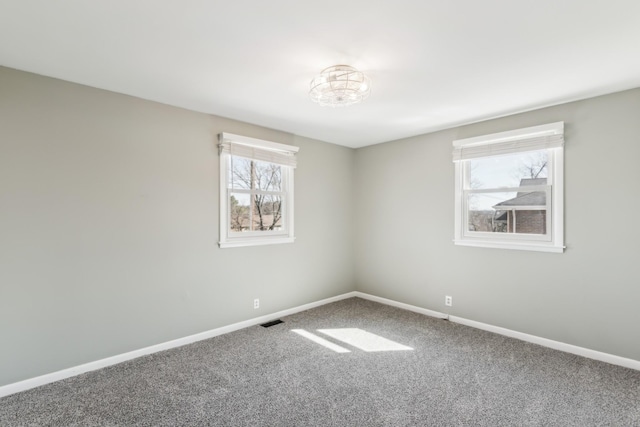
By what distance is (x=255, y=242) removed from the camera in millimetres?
3648

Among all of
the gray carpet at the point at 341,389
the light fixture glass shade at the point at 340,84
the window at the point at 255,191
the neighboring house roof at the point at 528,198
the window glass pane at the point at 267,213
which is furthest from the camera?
the window glass pane at the point at 267,213

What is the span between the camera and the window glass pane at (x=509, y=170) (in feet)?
10.3

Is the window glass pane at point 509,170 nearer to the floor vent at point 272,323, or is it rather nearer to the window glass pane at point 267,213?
the window glass pane at point 267,213

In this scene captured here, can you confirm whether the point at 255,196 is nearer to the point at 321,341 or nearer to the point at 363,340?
the point at 321,341

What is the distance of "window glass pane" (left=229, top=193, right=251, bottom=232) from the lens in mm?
3512

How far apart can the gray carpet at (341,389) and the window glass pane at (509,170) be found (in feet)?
5.45

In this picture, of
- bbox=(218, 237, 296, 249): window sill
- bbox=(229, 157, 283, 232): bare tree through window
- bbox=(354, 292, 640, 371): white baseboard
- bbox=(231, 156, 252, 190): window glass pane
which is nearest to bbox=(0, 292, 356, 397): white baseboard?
bbox=(218, 237, 296, 249): window sill

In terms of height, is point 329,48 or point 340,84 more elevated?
point 329,48

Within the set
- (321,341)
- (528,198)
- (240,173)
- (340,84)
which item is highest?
(340,84)

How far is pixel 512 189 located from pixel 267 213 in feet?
9.20

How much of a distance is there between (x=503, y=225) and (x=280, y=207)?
2630 mm

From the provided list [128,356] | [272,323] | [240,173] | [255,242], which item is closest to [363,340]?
[272,323]

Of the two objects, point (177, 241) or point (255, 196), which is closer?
point (177, 241)

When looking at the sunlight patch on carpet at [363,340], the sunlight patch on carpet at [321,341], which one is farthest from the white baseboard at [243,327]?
the sunlight patch on carpet at [363,340]
